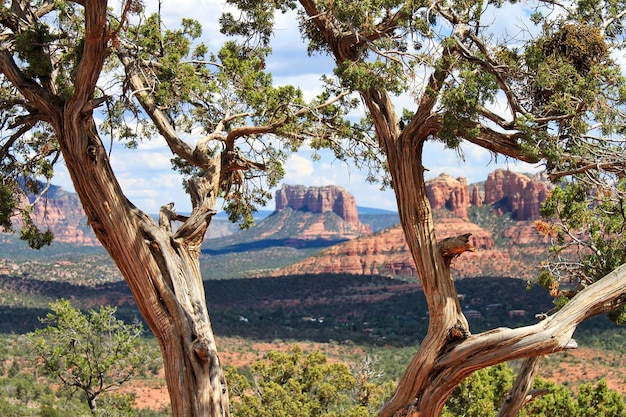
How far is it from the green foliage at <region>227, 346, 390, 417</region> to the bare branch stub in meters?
12.7

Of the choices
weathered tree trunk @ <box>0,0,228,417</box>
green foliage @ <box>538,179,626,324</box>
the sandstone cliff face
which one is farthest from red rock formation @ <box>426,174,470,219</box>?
weathered tree trunk @ <box>0,0,228,417</box>

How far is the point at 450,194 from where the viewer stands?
93.1 m

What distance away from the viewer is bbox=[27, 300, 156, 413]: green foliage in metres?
14.0

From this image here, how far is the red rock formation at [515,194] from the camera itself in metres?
86.3

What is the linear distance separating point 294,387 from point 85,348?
20.4 ft

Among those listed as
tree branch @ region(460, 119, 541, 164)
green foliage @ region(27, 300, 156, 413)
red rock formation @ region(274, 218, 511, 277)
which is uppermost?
tree branch @ region(460, 119, 541, 164)

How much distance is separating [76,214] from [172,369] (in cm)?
18833

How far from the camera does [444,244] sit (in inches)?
207

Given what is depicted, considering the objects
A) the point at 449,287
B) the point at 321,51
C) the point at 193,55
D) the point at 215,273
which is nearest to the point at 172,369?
the point at 449,287

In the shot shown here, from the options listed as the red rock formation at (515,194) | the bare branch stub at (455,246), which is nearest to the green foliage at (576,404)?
the bare branch stub at (455,246)

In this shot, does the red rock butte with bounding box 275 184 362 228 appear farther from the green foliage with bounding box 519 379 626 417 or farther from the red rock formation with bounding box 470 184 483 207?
the green foliage with bounding box 519 379 626 417

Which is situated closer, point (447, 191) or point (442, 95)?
point (442, 95)

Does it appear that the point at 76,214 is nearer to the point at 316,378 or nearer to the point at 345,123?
the point at 316,378

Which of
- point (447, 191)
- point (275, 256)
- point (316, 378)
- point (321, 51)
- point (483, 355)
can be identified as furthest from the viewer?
point (275, 256)
